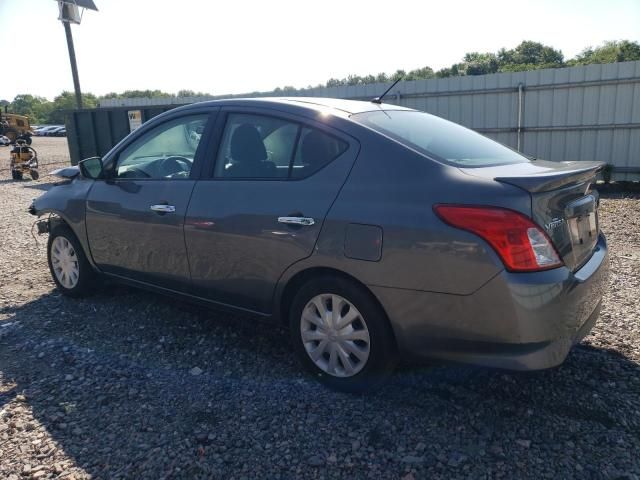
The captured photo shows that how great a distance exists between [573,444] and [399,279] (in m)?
1.18

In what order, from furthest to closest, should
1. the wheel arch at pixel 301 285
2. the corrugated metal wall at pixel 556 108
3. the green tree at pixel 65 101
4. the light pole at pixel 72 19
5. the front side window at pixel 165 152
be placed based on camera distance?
the green tree at pixel 65 101 → the light pole at pixel 72 19 → the corrugated metal wall at pixel 556 108 → the front side window at pixel 165 152 → the wheel arch at pixel 301 285

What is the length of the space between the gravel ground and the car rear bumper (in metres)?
0.18

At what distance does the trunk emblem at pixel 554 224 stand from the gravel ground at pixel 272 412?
78 centimetres

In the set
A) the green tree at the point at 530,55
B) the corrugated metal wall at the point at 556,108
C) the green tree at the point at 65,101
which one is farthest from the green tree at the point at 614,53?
the green tree at the point at 65,101

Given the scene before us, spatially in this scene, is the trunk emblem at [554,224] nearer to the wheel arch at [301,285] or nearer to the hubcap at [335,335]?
the wheel arch at [301,285]

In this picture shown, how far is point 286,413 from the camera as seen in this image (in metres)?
2.98

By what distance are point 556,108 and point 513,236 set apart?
1061 cm

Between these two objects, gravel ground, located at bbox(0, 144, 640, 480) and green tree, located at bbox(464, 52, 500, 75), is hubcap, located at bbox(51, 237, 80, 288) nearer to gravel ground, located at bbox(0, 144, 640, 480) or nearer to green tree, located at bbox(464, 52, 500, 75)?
gravel ground, located at bbox(0, 144, 640, 480)

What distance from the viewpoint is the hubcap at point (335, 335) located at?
9.92 ft

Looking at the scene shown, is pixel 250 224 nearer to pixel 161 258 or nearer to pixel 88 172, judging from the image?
pixel 161 258

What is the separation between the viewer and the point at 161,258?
13.0 feet

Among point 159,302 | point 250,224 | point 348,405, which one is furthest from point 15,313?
point 348,405

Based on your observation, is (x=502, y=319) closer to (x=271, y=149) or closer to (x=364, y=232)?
(x=364, y=232)

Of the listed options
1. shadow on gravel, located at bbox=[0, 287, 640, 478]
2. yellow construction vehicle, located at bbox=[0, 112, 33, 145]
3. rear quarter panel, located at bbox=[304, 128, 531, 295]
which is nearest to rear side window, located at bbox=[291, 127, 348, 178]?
rear quarter panel, located at bbox=[304, 128, 531, 295]
